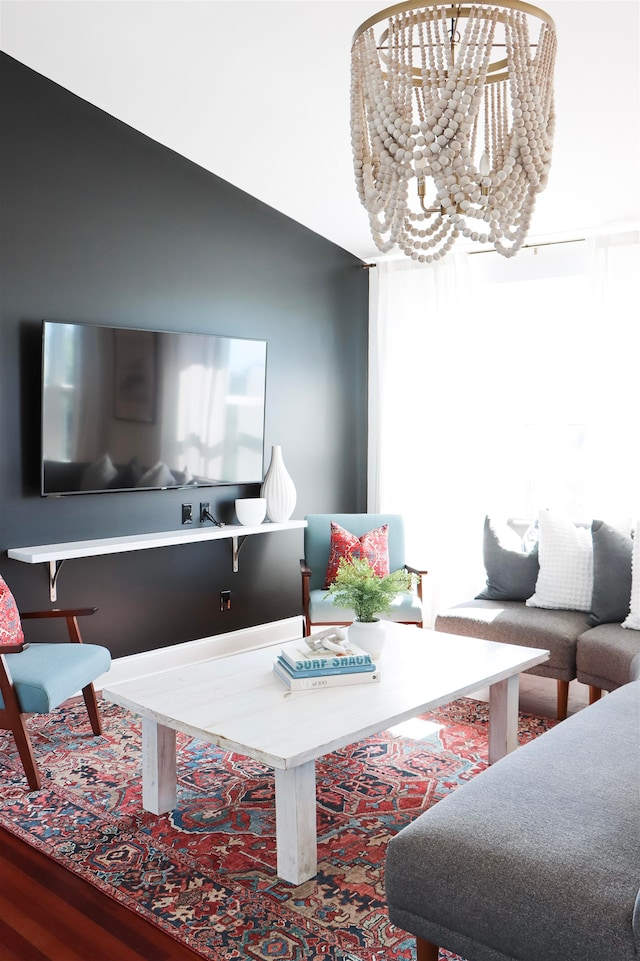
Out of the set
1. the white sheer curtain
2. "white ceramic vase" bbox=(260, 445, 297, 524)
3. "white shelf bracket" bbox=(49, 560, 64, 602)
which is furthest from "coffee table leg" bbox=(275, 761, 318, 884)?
the white sheer curtain

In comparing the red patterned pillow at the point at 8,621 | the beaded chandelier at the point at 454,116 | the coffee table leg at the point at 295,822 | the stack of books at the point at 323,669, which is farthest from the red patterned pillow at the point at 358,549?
the beaded chandelier at the point at 454,116

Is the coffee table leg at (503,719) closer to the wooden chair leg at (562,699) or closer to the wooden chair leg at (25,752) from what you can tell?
the wooden chair leg at (562,699)

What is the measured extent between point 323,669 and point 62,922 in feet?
3.64

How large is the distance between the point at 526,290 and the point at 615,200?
89 cm

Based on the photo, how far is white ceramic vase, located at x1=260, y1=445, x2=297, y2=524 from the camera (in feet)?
16.4

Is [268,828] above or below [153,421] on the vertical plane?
below

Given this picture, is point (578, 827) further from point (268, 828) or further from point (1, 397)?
point (1, 397)

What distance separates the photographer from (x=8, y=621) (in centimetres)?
338

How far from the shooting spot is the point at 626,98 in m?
3.62

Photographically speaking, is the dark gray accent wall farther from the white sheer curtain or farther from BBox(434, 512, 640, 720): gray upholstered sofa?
BBox(434, 512, 640, 720): gray upholstered sofa

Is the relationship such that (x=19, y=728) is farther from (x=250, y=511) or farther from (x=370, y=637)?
(x=250, y=511)

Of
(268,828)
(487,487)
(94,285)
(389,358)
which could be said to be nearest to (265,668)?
(268,828)

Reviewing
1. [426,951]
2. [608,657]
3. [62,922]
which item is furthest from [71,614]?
[608,657]

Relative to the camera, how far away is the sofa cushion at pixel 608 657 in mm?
3477
